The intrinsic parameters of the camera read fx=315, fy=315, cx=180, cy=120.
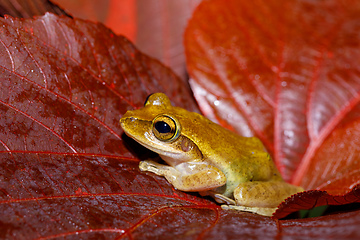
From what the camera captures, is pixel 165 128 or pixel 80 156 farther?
pixel 165 128

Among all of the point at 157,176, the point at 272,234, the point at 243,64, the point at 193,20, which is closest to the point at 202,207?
the point at 157,176

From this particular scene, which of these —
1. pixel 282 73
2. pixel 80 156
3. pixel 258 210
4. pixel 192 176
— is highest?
pixel 282 73

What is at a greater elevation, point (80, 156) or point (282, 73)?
point (282, 73)

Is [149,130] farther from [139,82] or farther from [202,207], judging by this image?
[202,207]

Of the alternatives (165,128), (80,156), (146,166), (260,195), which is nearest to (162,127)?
(165,128)

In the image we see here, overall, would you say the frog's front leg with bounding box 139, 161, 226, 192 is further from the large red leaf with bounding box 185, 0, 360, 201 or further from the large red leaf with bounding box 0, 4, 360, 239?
the large red leaf with bounding box 185, 0, 360, 201

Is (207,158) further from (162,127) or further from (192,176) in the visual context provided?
(162,127)

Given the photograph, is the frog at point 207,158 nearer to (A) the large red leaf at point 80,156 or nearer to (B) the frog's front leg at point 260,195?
(B) the frog's front leg at point 260,195
